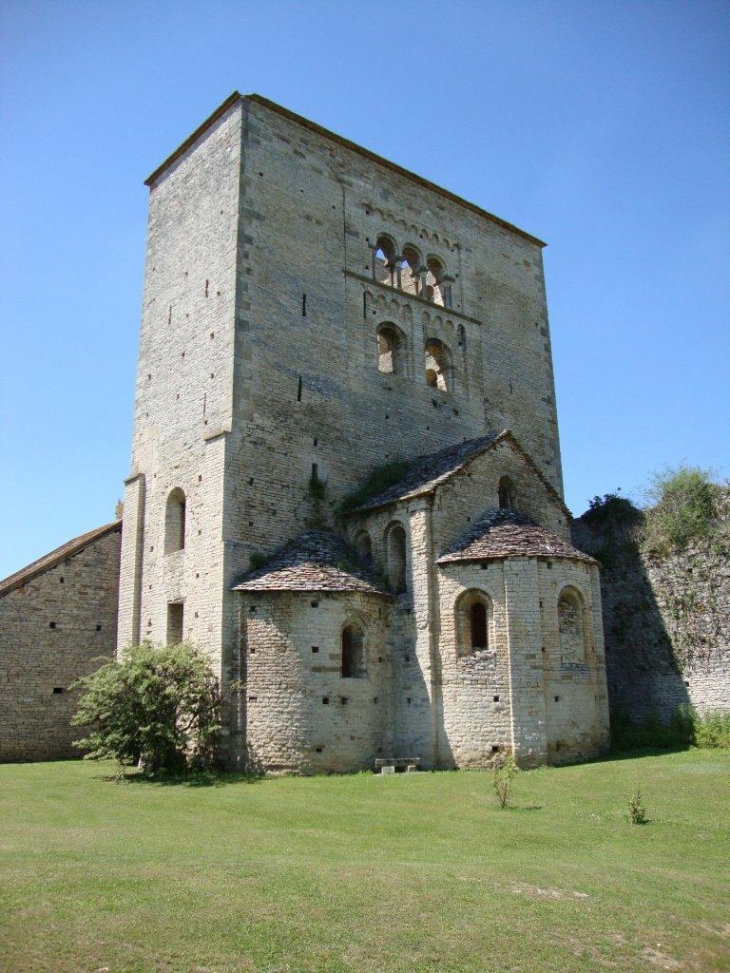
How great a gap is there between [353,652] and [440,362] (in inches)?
471

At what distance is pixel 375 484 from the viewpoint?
80.4 feet

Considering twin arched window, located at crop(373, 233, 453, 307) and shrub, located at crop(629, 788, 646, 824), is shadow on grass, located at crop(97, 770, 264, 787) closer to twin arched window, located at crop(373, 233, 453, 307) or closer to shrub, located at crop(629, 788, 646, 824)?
shrub, located at crop(629, 788, 646, 824)

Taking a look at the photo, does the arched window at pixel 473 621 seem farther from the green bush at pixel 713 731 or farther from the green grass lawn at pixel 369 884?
the green bush at pixel 713 731

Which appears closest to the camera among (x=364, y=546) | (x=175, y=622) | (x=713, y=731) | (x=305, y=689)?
(x=305, y=689)

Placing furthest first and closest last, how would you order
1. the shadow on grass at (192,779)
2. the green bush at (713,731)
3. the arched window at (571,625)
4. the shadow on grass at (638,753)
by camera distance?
the green bush at (713,731)
the arched window at (571,625)
the shadow on grass at (638,753)
the shadow on grass at (192,779)

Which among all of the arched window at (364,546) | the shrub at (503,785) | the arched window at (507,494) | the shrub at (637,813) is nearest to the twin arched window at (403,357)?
the arched window at (507,494)

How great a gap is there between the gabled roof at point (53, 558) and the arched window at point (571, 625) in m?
14.2

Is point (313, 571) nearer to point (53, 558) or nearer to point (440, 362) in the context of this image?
point (53, 558)

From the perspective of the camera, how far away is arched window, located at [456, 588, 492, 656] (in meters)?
20.3

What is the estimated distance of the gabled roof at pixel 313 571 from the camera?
20.1m

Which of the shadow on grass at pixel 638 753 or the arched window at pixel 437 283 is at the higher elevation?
the arched window at pixel 437 283

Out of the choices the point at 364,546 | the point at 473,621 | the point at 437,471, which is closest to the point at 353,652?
the point at 473,621

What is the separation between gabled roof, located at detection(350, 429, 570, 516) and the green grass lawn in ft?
28.1

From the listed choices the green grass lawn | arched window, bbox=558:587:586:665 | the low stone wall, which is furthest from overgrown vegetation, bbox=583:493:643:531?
the green grass lawn
